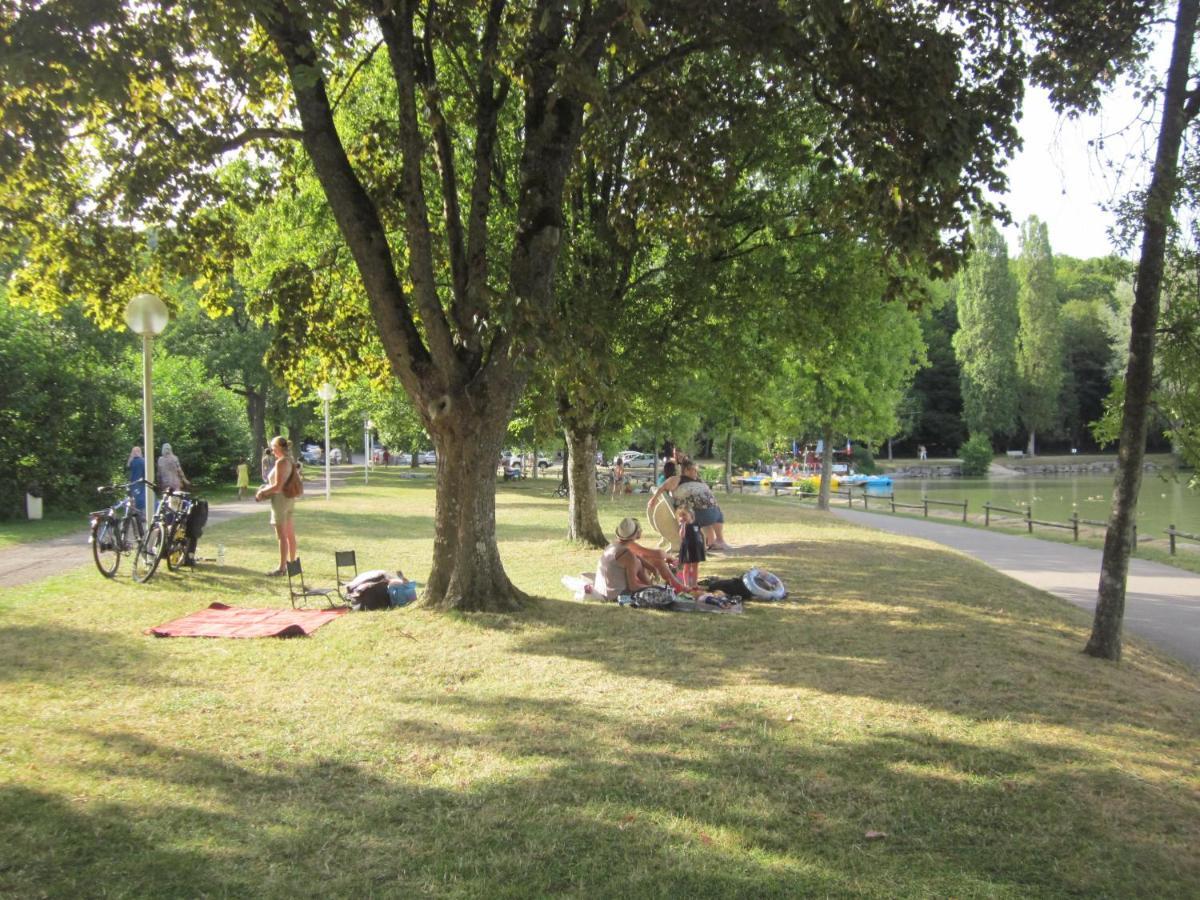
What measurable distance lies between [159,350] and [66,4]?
101 ft

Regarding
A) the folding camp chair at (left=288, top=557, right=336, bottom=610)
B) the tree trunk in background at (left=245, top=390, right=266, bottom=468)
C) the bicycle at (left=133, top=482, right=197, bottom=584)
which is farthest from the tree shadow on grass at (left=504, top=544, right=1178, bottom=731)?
the tree trunk in background at (left=245, top=390, right=266, bottom=468)

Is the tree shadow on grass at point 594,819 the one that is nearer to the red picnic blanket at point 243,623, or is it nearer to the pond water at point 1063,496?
the red picnic blanket at point 243,623

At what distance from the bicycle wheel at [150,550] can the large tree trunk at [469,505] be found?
413 cm

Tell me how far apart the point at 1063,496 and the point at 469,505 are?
43.3m

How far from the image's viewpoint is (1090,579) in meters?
15.1

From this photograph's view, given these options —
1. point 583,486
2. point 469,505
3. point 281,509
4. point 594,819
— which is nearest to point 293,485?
point 281,509

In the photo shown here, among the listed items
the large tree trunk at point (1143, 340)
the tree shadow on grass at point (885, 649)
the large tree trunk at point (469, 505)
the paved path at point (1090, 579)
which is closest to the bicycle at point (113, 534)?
the large tree trunk at point (469, 505)

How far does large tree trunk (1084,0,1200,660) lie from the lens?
764cm

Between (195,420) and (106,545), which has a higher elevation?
(195,420)

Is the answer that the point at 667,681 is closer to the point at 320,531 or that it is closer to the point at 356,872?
the point at 356,872

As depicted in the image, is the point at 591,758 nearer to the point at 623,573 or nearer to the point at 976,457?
the point at 623,573

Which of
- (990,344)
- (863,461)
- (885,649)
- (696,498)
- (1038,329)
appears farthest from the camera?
(990,344)

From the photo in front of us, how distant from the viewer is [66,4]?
19.8 feet

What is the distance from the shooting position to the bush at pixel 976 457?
66375 mm
